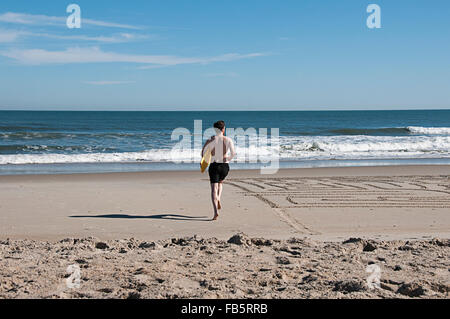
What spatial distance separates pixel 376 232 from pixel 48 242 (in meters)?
4.63

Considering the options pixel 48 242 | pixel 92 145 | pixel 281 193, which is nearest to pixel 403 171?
pixel 281 193

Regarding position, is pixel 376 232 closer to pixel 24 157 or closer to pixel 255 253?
pixel 255 253

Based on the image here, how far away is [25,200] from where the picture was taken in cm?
933

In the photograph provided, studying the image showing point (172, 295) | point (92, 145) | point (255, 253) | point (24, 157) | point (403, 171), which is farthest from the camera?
point (92, 145)

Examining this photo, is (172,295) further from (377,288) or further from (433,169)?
(433,169)

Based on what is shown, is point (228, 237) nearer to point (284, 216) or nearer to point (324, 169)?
point (284, 216)

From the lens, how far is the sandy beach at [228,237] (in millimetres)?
4207

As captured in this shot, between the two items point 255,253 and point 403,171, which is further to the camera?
point 403,171

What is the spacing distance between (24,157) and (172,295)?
1714cm

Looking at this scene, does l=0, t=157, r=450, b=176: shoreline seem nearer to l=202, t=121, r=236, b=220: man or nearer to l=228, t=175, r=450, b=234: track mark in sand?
l=228, t=175, r=450, b=234: track mark in sand

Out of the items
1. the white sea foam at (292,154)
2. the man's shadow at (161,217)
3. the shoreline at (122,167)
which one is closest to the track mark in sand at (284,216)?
the man's shadow at (161,217)

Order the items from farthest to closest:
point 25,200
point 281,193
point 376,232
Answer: point 281,193
point 25,200
point 376,232

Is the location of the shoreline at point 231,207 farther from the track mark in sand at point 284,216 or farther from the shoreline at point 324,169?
the shoreline at point 324,169

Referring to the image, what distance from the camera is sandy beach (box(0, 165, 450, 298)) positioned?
4207 mm
